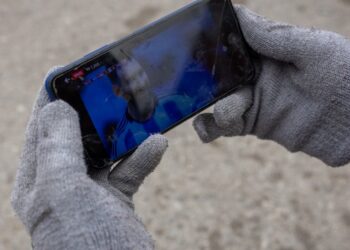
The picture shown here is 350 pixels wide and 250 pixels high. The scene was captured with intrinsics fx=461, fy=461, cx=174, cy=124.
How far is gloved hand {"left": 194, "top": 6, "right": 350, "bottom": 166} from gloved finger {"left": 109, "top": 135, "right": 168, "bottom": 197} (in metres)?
0.16

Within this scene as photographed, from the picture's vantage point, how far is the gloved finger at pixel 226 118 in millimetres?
1009

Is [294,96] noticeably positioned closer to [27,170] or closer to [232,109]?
[232,109]

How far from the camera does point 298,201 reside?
159 centimetres

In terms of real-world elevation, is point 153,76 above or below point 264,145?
above

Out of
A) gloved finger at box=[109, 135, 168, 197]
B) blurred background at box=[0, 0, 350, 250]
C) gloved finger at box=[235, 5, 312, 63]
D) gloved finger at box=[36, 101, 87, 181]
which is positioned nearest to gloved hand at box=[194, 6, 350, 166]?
gloved finger at box=[235, 5, 312, 63]

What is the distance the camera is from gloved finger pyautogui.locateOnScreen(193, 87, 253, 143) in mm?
1009

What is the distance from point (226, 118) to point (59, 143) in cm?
37

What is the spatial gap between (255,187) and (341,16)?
3.46ft

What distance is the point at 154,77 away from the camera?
1.02 metres

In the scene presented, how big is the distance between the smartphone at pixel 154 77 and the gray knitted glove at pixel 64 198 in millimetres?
84

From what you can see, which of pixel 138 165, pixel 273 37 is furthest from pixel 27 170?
pixel 273 37

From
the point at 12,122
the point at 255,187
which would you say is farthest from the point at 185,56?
the point at 12,122

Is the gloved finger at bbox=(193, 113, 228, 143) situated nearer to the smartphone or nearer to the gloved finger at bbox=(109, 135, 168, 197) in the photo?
the smartphone

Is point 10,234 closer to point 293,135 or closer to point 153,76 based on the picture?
point 153,76
